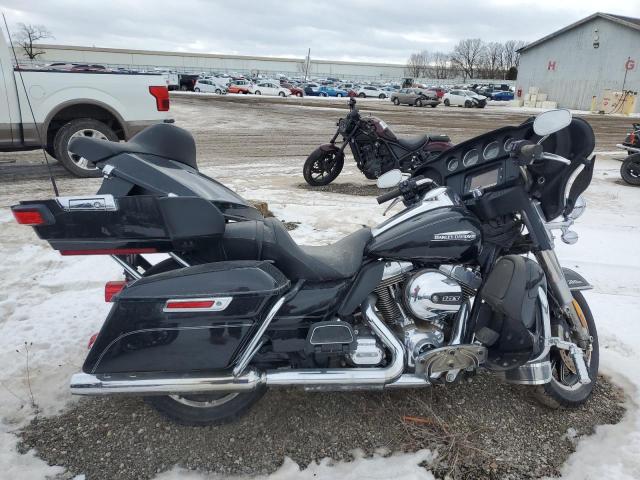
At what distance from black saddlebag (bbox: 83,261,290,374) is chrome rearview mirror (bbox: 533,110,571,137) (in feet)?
4.41

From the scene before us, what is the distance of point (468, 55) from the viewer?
92.7 metres

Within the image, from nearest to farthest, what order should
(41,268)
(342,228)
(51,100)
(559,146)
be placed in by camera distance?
(559,146) → (41,268) → (342,228) → (51,100)

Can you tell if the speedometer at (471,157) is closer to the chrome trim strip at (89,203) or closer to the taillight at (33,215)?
the chrome trim strip at (89,203)

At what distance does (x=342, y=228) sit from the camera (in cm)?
568

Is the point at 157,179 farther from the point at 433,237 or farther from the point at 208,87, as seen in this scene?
the point at 208,87

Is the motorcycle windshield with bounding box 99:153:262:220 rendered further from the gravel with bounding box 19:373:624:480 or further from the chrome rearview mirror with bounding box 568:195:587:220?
the chrome rearview mirror with bounding box 568:195:587:220

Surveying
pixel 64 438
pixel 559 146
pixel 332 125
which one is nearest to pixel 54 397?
pixel 64 438

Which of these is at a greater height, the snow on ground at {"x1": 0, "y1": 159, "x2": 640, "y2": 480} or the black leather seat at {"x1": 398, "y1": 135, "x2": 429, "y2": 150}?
the black leather seat at {"x1": 398, "y1": 135, "x2": 429, "y2": 150}

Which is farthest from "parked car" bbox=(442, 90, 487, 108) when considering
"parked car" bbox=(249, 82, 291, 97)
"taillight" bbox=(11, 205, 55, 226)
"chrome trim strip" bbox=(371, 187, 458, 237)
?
"taillight" bbox=(11, 205, 55, 226)

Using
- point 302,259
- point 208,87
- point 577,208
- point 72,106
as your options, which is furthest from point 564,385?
point 208,87

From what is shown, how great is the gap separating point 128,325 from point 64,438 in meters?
0.88

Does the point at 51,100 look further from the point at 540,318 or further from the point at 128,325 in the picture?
the point at 540,318

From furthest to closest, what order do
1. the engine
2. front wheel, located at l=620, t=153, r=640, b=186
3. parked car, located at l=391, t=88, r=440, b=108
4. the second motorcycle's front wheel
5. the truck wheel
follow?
1. parked car, located at l=391, t=88, r=440, b=108
2. front wheel, located at l=620, t=153, r=640, b=186
3. the second motorcycle's front wheel
4. the truck wheel
5. the engine

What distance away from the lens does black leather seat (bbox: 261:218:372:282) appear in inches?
89.9
